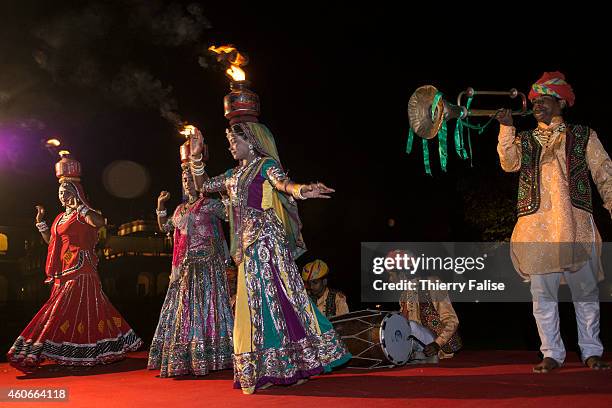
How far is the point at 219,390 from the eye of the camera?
511cm

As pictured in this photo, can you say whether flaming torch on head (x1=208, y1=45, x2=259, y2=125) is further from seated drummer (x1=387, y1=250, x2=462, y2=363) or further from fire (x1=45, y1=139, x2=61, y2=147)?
fire (x1=45, y1=139, x2=61, y2=147)

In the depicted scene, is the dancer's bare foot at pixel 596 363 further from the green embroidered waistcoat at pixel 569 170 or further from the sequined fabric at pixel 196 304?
the sequined fabric at pixel 196 304

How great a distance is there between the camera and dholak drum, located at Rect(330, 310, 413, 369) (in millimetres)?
6488

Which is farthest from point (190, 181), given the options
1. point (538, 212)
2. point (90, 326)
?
point (538, 212)

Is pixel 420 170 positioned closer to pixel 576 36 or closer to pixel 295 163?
pixel 295 163

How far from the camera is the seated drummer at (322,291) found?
8.09 metres

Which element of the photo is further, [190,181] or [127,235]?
[127,235]

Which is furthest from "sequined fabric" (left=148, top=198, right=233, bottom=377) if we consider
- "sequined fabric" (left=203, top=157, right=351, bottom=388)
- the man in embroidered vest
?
the man in embroidered vest

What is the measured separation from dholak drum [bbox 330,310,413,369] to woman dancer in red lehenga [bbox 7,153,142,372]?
269cm

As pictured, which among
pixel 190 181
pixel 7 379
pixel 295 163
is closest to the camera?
pixel 7 379

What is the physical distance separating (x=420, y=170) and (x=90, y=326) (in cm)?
1437

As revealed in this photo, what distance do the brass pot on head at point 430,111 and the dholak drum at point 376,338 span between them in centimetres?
214

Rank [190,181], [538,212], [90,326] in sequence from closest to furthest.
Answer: [538,212] → [190,181] → [90,326]

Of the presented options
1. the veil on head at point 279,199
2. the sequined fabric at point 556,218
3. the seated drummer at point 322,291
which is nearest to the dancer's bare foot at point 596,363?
the sequined fabric at point 556,218
